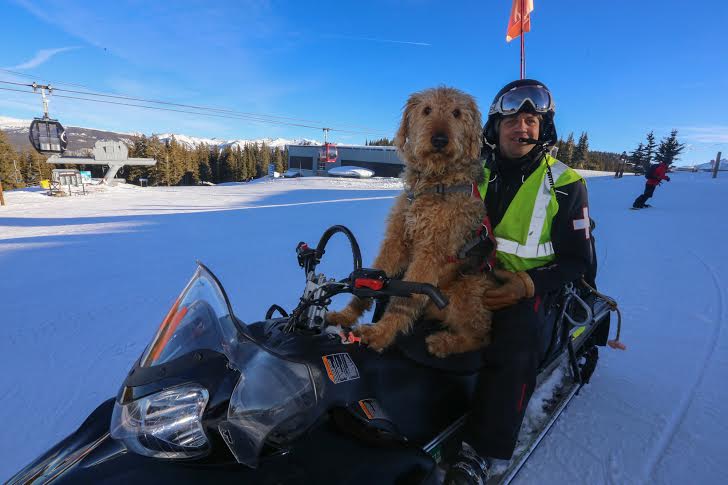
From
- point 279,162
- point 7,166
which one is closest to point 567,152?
point 279,162

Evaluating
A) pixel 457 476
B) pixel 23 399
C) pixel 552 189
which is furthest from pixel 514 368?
pixel 23 399

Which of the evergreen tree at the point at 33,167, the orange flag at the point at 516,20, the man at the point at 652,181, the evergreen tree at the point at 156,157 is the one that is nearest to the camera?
the orange flag at the point at 516,20

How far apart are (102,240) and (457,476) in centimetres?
830

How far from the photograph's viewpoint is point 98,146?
29.8 metres

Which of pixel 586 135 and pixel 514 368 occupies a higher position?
pixel 586 135

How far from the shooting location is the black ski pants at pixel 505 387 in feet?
6.18

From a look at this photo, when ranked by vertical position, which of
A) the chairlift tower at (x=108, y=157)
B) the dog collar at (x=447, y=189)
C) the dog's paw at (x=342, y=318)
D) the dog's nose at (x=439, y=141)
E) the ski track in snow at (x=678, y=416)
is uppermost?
the chairlift tower at (x=108, y=157)

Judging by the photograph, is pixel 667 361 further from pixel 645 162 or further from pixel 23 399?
pixel 645 162

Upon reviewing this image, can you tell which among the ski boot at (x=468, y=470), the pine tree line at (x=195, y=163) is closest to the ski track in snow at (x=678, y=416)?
the ski boot at (x=468, y=470)

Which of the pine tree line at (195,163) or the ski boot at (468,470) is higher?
the pine tree line at (195,163)

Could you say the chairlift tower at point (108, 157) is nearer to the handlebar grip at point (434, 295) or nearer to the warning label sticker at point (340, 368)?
the warning label sticker at point (340, 368)

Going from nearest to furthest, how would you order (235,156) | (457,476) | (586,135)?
(457,476), (586,135), (235,156)

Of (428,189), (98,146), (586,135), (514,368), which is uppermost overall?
(586,135)

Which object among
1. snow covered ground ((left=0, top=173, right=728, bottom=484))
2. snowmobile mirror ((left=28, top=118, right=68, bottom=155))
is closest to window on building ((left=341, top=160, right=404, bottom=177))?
snowmobile mirror ((left=28, top=118, right=68, bottom=155))
